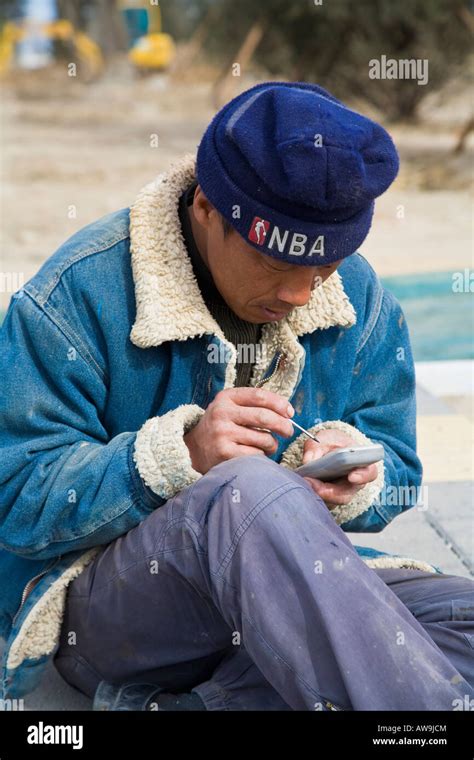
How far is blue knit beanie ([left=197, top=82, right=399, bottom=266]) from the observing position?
194 centimetres

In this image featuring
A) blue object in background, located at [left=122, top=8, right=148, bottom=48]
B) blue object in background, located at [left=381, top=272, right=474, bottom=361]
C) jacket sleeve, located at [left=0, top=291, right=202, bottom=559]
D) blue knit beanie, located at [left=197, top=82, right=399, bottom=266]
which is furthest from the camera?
blue object in background, located at [left=122, top=8, right=148, bottom=48]

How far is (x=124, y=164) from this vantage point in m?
13.0

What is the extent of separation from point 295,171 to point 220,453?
522 mm

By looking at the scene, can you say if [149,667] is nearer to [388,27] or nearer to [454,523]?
[454,523]

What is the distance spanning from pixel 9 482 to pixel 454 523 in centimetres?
173

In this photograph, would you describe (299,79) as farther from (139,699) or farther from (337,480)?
(139,699)

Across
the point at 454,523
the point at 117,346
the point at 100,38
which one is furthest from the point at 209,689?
the point at 100,38

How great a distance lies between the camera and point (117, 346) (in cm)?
219

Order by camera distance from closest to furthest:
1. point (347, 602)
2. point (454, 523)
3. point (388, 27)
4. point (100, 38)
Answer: point (347, 602), point (454, 523), point (388, 27), point (100, 38)

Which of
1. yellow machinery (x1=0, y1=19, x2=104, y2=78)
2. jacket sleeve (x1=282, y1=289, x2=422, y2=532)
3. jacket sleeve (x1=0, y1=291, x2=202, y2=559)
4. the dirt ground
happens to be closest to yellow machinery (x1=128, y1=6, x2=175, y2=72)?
yellow machinery (x1=0, y1=19, x2=104, y2=78)

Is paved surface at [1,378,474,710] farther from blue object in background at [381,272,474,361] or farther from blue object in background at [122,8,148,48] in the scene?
blue object in background at [122,8,148,48]

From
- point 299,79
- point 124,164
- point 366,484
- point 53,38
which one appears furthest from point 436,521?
point 53,38

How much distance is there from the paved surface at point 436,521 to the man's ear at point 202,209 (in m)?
1.04

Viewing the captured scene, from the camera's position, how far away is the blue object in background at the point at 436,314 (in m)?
7.67
